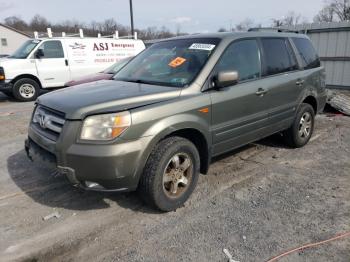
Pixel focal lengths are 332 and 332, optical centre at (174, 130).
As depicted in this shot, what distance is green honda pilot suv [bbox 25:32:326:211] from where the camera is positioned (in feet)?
9.93

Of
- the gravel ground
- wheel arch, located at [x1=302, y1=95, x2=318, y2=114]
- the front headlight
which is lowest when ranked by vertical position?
the gravel ground

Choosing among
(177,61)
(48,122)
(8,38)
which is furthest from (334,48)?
(8,38)

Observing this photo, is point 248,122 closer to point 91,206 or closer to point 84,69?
point 91,206

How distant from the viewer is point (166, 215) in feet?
11.5

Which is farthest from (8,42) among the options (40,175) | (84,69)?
(40,175)

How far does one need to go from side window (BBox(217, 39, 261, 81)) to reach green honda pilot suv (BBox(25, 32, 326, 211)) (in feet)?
0.04

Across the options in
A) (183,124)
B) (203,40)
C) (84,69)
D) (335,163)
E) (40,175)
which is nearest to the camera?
(183,124)

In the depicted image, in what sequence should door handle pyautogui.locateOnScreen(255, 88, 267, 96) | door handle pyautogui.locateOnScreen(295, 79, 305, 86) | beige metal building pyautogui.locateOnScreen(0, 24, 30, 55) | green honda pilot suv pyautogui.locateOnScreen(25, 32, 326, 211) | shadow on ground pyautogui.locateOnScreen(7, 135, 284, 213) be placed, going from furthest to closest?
1. beige metal building pyautogui.locateOnScreen(0, 24, 30, 55)
2. door handle pyautogui.locateOnScreen(295, 79, 305, 86)
3. door handle pyautogui.locateOnScreen(255, 88, 267, 96)
4. shadow on ground pyautogui.locateOnScreen(7, 135, 284, 213)
5. green honda pilot suv pyautogui.locateOnScreen(25, 32, 326, 211)

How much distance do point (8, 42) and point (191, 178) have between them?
58177mm

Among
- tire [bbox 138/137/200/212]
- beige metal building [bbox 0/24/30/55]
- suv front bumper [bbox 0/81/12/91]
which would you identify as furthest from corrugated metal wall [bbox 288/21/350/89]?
beige metal building [bbox 0/24/30/55]

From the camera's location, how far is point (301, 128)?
5.53 metres

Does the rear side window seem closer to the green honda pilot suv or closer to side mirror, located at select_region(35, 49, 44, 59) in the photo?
the green honda pilot suv

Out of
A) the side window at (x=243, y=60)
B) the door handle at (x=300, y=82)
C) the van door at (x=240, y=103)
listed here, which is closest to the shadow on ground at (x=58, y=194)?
the van door at (x=240, y=103)

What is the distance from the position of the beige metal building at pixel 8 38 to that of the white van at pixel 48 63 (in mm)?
47072
